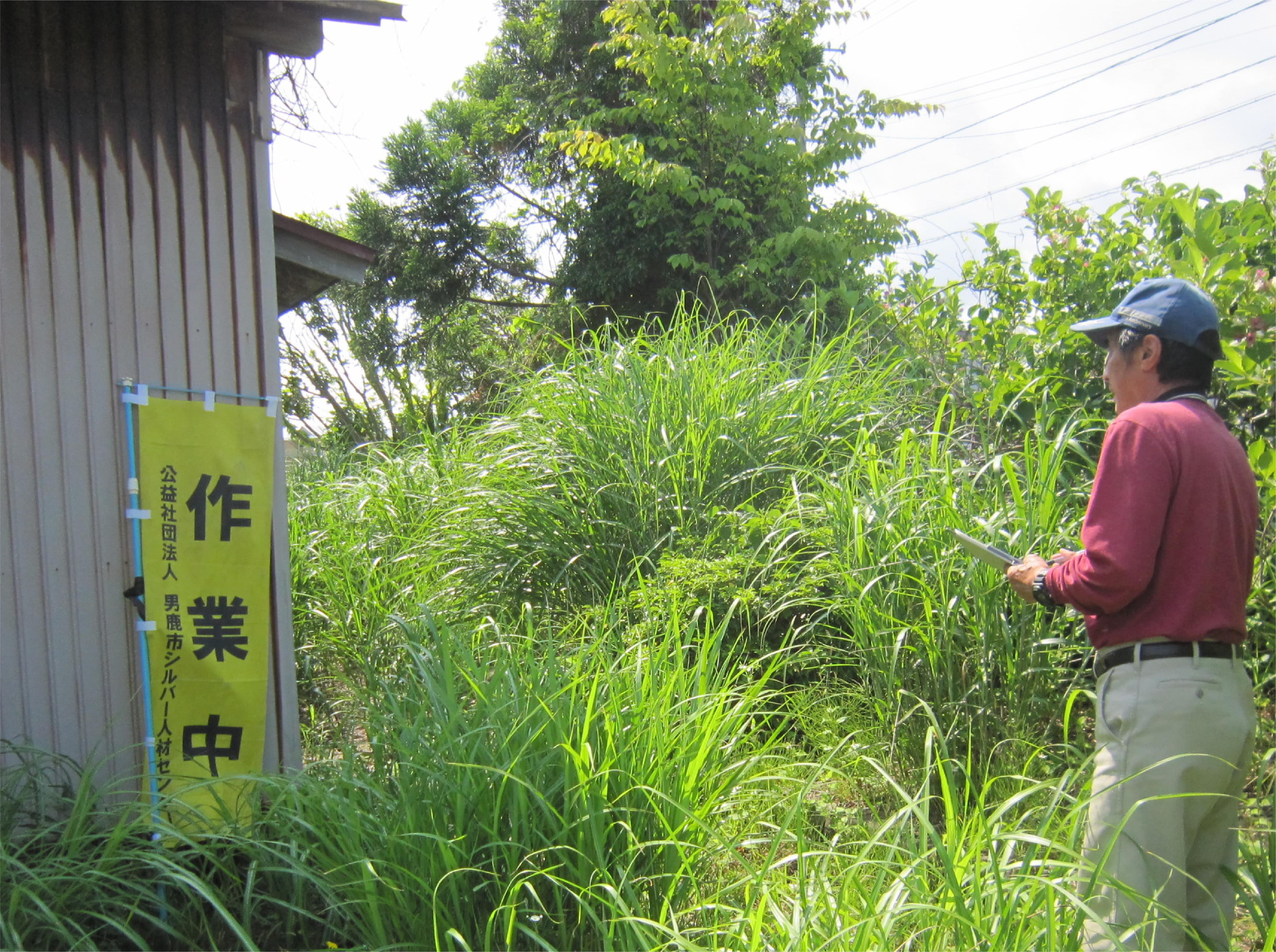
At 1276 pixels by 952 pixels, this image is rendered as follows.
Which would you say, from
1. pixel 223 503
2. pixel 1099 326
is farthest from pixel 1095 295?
pixel 223 503

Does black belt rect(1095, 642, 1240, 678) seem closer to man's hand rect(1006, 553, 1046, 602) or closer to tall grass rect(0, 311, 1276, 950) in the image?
man's hand rect(1006, 553, 1046, 602)

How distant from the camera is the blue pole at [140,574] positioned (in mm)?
3492

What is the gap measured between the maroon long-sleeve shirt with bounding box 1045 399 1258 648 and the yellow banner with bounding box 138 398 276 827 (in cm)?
282

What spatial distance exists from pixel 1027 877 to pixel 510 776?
4.12 feet

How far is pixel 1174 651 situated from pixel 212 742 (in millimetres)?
3093

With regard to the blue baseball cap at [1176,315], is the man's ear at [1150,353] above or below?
below

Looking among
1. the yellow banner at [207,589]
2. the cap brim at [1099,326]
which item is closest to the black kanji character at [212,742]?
the yellow banner at [207,589]

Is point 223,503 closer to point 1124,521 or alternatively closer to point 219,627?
point 219,627

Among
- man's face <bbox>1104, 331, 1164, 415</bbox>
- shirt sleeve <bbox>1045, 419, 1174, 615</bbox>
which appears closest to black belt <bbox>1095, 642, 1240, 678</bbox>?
shirt sleeve <bbox>1045, 419, 1174, 615</bbox>

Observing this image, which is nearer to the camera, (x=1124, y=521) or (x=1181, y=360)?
(x=1124, y=521)

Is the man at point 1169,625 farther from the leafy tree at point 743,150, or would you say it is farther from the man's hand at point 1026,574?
the leafy tree at point 743,150

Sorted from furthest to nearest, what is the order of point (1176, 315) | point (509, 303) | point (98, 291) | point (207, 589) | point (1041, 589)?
1. point (509, 303)
2. point (207, 589)
3. point (98, 291)
4. point (1041, 589)
5. point (1176, 315)

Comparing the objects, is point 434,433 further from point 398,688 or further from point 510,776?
point 510,776

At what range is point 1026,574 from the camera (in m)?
2.57
